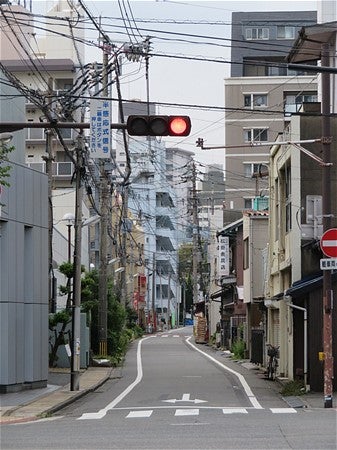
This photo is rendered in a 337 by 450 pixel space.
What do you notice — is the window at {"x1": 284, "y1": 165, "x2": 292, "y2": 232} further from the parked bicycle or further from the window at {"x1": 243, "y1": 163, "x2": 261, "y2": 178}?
the window at {"x1": 243, "y1": 163, "x2": 261, "y2": 178}

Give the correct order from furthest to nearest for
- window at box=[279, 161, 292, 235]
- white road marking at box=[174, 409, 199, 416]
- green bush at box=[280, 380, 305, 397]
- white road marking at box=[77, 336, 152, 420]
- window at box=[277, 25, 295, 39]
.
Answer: window at box=[277, 25, 295, 39], window at box=[279, 161, 292, 235], green bush at box=[280, 380, 305, 397], white road marking at box=[77, 336, 152, 420], white road marking at box=[174, 409, 199, 416]

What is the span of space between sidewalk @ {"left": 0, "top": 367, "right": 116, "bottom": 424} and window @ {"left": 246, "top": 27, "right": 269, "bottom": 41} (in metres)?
53.8

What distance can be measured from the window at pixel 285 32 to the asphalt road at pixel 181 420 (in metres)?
53.7

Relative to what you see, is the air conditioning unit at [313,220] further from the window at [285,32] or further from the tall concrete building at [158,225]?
the tall concrete building at [158,225]

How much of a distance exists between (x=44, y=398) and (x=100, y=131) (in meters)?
9.18

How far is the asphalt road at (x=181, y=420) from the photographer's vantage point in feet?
47.8

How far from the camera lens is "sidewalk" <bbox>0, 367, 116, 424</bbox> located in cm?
2103

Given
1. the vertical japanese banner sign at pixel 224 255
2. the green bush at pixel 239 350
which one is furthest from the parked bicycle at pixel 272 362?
the vertical japanese banner sign at pixel 224 255

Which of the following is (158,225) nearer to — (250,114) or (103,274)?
(250,114)

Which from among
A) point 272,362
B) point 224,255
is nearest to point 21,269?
point 272,362

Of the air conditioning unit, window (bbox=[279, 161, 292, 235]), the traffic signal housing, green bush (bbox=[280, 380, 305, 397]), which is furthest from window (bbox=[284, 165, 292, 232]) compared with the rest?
the traffic signal housing

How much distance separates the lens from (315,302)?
26.4 m

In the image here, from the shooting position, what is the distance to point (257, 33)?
274 ft

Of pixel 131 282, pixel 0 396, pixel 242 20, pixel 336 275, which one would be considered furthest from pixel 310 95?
pixel 0 396
